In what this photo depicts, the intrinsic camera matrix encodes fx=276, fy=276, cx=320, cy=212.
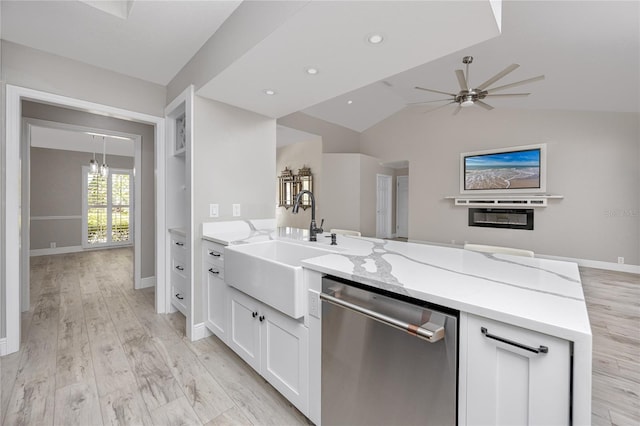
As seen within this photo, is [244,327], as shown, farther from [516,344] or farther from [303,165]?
[303,165]

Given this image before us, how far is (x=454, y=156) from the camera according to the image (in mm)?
6434

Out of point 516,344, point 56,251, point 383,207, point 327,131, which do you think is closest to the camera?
point 516,344

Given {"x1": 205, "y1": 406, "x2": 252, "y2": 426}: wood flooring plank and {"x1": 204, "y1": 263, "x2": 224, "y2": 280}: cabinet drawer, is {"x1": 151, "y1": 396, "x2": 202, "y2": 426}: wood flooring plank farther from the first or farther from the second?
{"x1": 204, "y1": 263, "x2": 224, "y2": 280}: cabinet drawer

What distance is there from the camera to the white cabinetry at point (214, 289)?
2178 mm

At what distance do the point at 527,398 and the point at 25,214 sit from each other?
422 centimetres

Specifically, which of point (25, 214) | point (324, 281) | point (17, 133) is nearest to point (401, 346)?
point (324, 281)

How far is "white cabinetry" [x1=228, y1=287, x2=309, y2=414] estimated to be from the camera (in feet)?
4.80

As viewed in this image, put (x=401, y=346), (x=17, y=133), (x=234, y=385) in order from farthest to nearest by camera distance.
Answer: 1. (x=17, y=133)
2. (x=234, y=385)
3. (x=401, y=346)

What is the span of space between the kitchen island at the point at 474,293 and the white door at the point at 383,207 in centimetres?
611

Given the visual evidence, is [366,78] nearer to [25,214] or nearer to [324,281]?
[324,281]

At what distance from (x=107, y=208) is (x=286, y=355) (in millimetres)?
7565

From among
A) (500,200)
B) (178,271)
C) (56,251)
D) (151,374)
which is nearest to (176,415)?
(151,374)

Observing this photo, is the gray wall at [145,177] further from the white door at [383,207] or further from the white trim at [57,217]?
the white door at [383,207]

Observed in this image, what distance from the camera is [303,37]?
1.53m
